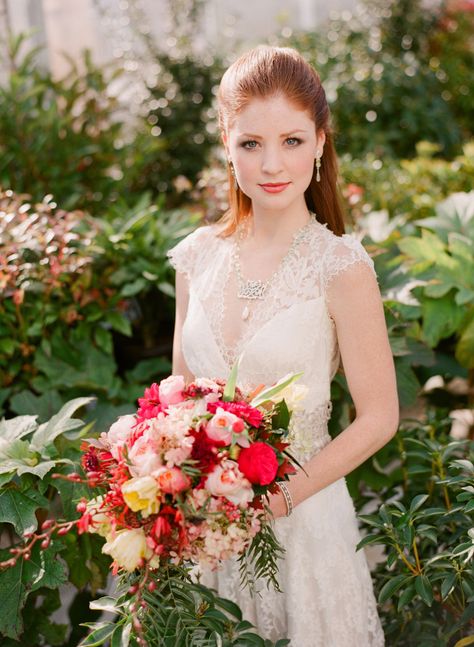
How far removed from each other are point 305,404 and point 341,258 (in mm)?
396

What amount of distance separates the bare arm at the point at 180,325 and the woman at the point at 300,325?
0.12ft

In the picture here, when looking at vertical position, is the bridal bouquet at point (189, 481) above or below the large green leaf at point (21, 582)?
above

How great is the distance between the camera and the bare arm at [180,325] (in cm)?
225

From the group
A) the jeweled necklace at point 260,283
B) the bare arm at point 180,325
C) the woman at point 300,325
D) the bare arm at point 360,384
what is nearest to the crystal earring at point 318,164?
the woman at point 300,325

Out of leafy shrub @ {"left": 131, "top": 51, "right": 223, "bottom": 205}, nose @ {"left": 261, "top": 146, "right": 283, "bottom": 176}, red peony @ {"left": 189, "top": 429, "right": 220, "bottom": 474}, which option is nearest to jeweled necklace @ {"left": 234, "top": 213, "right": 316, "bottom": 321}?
nose @ {"left": 261, "top": 146, "right": 283, "bottom": 176}

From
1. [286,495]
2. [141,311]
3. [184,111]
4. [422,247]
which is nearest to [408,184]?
[422,247]

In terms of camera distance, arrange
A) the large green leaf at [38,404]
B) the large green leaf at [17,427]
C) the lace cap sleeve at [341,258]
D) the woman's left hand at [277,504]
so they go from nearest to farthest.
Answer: the woman's left hand at [277,504]
the lace cap sleeve at [341,258]
the large green leaf at [17,427]
the large green leaf at [38,404]

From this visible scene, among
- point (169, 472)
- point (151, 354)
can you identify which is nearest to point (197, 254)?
point (169, 472)

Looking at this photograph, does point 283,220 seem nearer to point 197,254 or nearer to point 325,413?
point 197,254

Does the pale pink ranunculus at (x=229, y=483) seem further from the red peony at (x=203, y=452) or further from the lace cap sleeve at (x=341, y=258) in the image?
the lace cap sleeve at (x=341, y=258)

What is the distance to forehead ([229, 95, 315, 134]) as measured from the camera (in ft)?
6.23

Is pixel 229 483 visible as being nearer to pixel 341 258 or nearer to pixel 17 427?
pixel 341 258

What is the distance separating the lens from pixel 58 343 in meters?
2.96

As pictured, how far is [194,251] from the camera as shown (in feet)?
7.54
